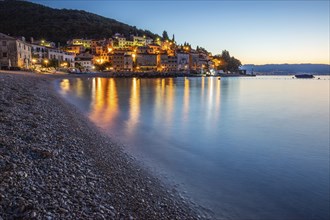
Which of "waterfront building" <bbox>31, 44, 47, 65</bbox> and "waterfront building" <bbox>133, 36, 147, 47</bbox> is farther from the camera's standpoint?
"waterfront building" <bbox>133, 36, 147, 47</bbox>

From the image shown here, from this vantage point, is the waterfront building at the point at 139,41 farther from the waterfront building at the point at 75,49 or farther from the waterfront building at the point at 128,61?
the waterfront building at the point at 75,49

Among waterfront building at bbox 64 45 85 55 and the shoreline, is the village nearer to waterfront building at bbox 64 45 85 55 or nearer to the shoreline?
waterfront building at bbox 64 45 85 55

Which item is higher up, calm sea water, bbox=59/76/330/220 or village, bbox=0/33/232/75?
village, bbox=0/33/232/75

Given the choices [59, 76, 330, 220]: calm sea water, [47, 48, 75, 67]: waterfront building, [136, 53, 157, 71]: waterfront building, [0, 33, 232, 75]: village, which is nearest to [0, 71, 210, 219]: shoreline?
[59, 76, 330, 220]: calm sea water

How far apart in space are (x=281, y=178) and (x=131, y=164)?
636cm

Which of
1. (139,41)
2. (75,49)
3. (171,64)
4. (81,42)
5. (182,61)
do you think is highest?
(139,41)

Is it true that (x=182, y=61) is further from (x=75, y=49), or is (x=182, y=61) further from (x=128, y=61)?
(x=75, y=49)

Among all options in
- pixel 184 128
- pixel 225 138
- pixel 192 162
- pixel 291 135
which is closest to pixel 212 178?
pixel 192 162

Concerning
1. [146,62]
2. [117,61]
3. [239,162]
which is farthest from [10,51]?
[146,62]

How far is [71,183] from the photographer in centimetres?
673

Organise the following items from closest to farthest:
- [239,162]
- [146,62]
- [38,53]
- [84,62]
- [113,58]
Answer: [239,162], [38,53], [84,62], [113,58], [146,62]

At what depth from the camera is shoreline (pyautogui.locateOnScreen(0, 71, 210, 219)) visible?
17.5 ft

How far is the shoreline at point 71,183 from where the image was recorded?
17.5 ft

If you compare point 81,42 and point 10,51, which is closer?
point 10,51
